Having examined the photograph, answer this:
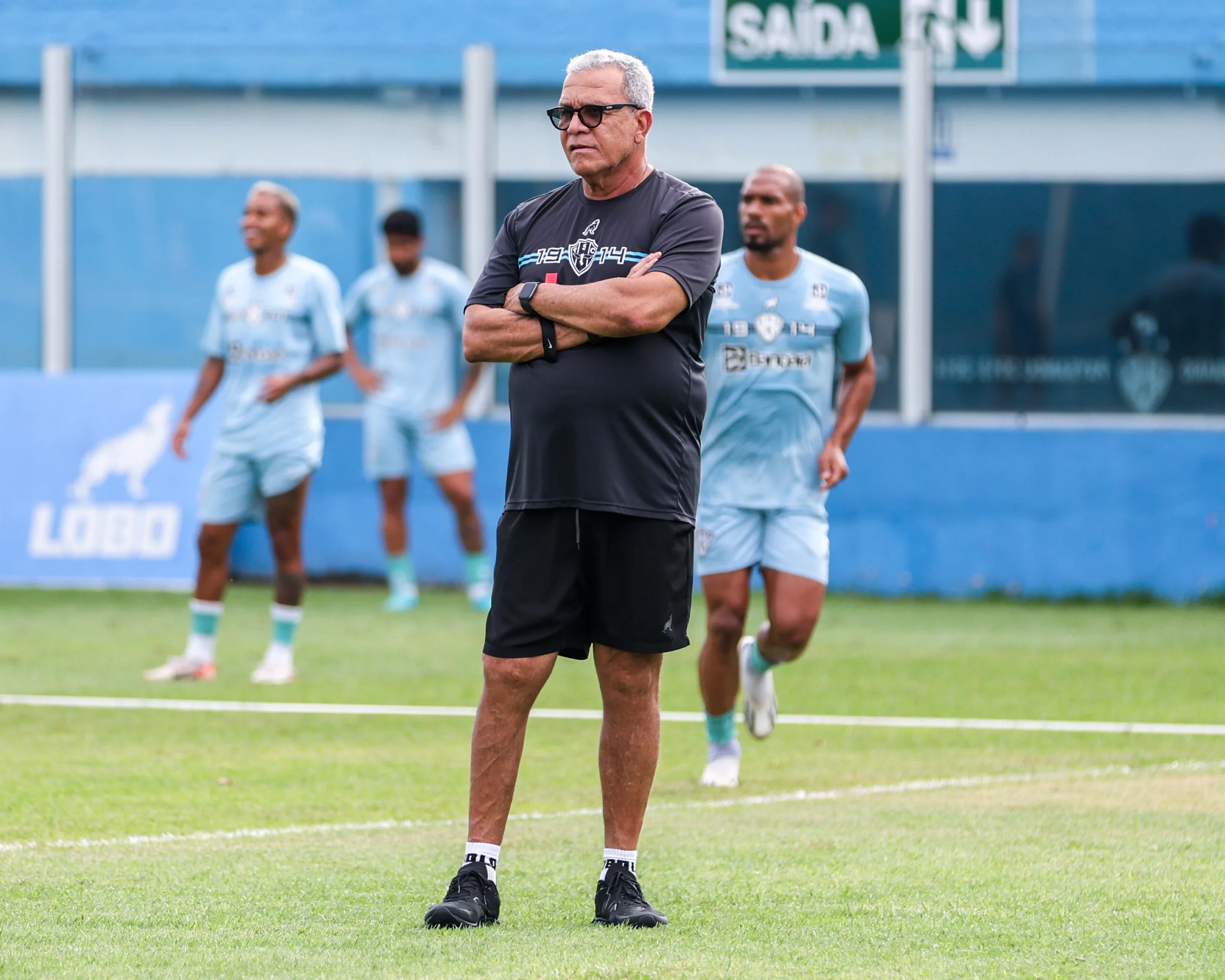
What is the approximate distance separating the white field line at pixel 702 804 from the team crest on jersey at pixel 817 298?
1.72 m

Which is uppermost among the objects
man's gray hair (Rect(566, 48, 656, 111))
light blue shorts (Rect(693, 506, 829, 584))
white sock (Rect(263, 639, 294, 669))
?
man's gray hair (Rect(566, 48, 656, 111))

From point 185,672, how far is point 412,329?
402 cm

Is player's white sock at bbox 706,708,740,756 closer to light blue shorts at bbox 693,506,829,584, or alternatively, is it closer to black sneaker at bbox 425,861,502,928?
light blue shorts at bbox 693,506,829,584

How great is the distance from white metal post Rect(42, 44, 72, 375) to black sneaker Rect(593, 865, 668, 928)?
11.1 m

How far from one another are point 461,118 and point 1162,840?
9.99 m

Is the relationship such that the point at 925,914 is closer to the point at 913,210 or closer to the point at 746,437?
the point at 746,437

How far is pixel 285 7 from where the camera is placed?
19.1 metres

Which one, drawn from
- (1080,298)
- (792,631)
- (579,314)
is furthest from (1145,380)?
(579,314)

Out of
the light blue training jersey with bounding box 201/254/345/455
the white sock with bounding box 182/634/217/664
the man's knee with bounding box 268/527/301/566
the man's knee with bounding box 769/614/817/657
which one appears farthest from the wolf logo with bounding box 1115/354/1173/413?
the man's knee with bounding box 769/614/817/657

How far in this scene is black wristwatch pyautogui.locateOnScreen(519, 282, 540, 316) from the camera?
498cm

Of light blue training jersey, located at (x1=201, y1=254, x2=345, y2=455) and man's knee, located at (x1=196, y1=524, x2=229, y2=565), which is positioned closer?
man's knee, located at (x1=196, y1=524, x2=229, y2=565)

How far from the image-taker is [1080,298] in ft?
47.3

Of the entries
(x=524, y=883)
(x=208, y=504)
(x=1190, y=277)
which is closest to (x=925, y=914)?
(x=524, y=883)

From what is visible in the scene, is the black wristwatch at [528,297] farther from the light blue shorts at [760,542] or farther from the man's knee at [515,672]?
the light blue shorts at [760,542]
